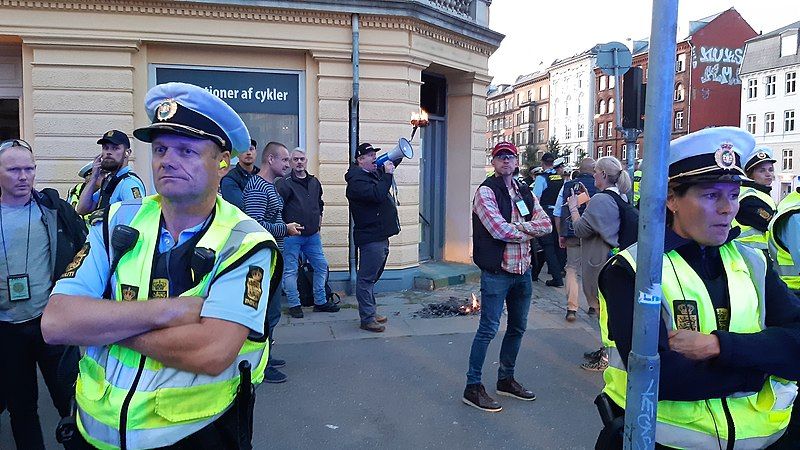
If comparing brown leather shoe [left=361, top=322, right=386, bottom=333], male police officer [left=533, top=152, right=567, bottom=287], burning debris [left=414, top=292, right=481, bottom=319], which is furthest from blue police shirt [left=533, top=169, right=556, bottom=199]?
brown leather shoe [left=361, top=322, right=386, bottom=333]

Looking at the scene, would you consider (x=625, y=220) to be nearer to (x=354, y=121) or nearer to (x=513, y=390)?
(x=513, y=390)

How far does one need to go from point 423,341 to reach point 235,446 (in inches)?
181

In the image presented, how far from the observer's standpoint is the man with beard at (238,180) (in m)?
5.85

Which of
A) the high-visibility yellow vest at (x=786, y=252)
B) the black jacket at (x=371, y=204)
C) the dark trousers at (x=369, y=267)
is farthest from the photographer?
the dark trousers at (x=369, y=267)

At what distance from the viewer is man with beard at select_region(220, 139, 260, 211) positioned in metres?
5.85

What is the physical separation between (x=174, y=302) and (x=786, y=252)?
334 cm

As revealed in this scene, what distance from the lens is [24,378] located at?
364 cm

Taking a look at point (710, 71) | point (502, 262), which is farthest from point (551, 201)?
point (710, 71)

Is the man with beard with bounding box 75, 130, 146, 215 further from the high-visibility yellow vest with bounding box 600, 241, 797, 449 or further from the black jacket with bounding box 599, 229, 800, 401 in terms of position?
the high-visibility yellow vest with bounding box 600, 241, 797, 449

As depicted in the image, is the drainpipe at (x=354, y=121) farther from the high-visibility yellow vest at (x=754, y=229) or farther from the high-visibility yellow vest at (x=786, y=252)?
the high-visibility yellow vest at (x=786, y=252)

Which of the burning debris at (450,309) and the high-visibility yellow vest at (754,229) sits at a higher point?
the high-visibility yellow vest at (754,229)

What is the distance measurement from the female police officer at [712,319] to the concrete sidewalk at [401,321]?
4789 millimetres

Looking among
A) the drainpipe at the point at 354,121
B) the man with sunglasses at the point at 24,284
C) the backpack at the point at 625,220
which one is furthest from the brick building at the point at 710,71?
the man with sunglasses at the point at 24,284

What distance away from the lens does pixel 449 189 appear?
10.6 metres
